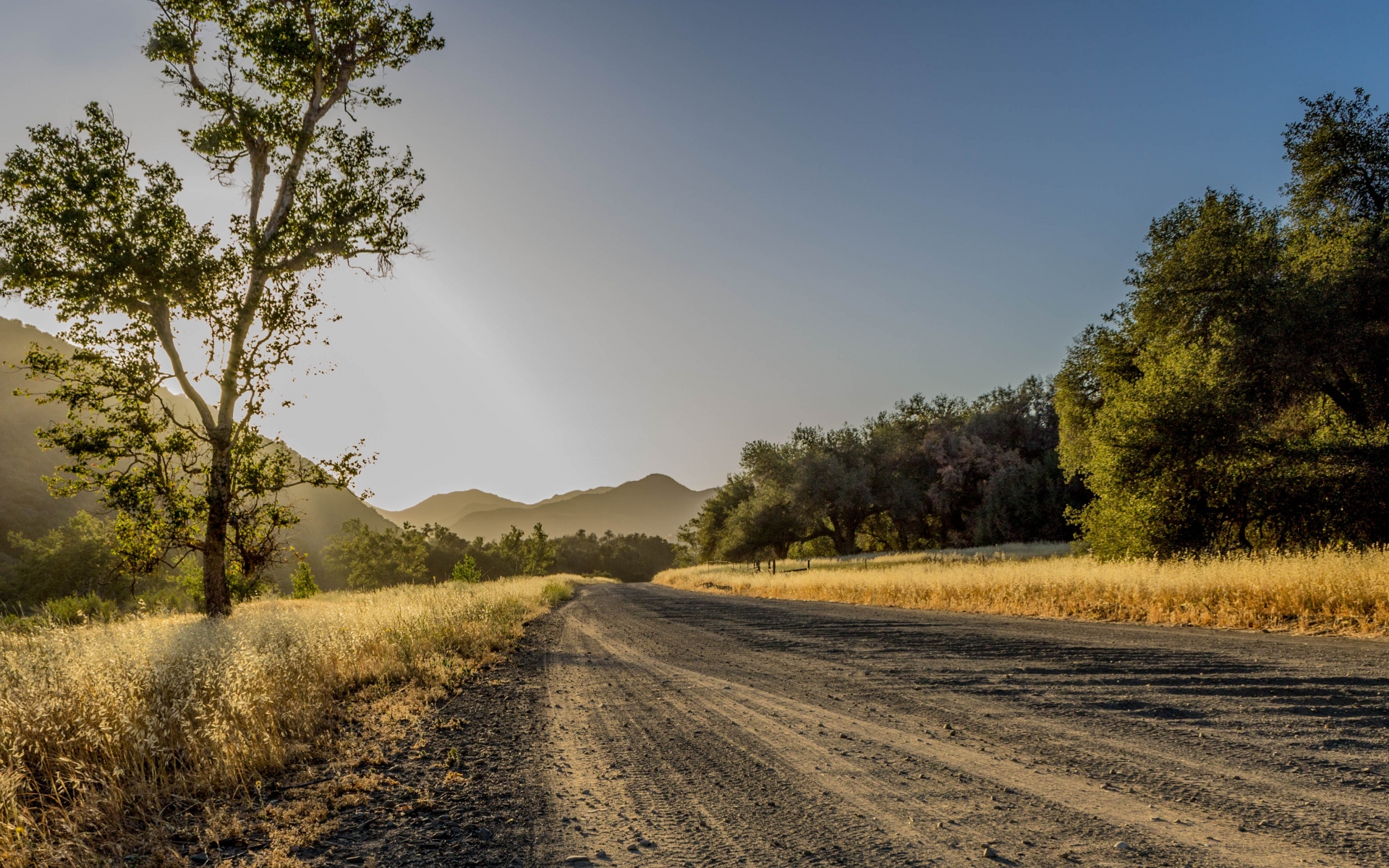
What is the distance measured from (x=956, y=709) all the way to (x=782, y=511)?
157 feet

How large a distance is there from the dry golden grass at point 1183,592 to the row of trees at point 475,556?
76.1 ft

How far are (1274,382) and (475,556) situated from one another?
345 feet

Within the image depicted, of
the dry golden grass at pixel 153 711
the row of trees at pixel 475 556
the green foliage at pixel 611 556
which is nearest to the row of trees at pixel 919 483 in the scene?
the row of trees at pixel 475 556

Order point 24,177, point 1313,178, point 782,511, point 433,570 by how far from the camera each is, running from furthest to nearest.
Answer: point 433,570 < point 782,511 < point 1313,178 < point 24,177

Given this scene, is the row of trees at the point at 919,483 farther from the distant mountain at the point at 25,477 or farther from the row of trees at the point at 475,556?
the distant mountain at the point at 25,477

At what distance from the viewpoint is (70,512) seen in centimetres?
8181

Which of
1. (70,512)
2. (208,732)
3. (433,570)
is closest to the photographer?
(208,732)

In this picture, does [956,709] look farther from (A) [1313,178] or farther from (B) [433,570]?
(B) [433,570]

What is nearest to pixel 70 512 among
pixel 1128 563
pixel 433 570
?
pixel 433 570

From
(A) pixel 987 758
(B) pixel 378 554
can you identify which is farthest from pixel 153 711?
(B) pixel 378 554

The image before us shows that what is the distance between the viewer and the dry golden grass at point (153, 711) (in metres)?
3.68

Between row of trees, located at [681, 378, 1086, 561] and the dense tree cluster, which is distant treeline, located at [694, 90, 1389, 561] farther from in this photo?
row of trees, located at [681, 378, 1086, 561]

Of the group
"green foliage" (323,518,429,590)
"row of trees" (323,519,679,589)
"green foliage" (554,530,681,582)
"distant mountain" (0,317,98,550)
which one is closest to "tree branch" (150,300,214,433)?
"row of trees" (323,519,679,589)

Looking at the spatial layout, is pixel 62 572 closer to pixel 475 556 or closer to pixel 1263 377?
pixel 475 556
